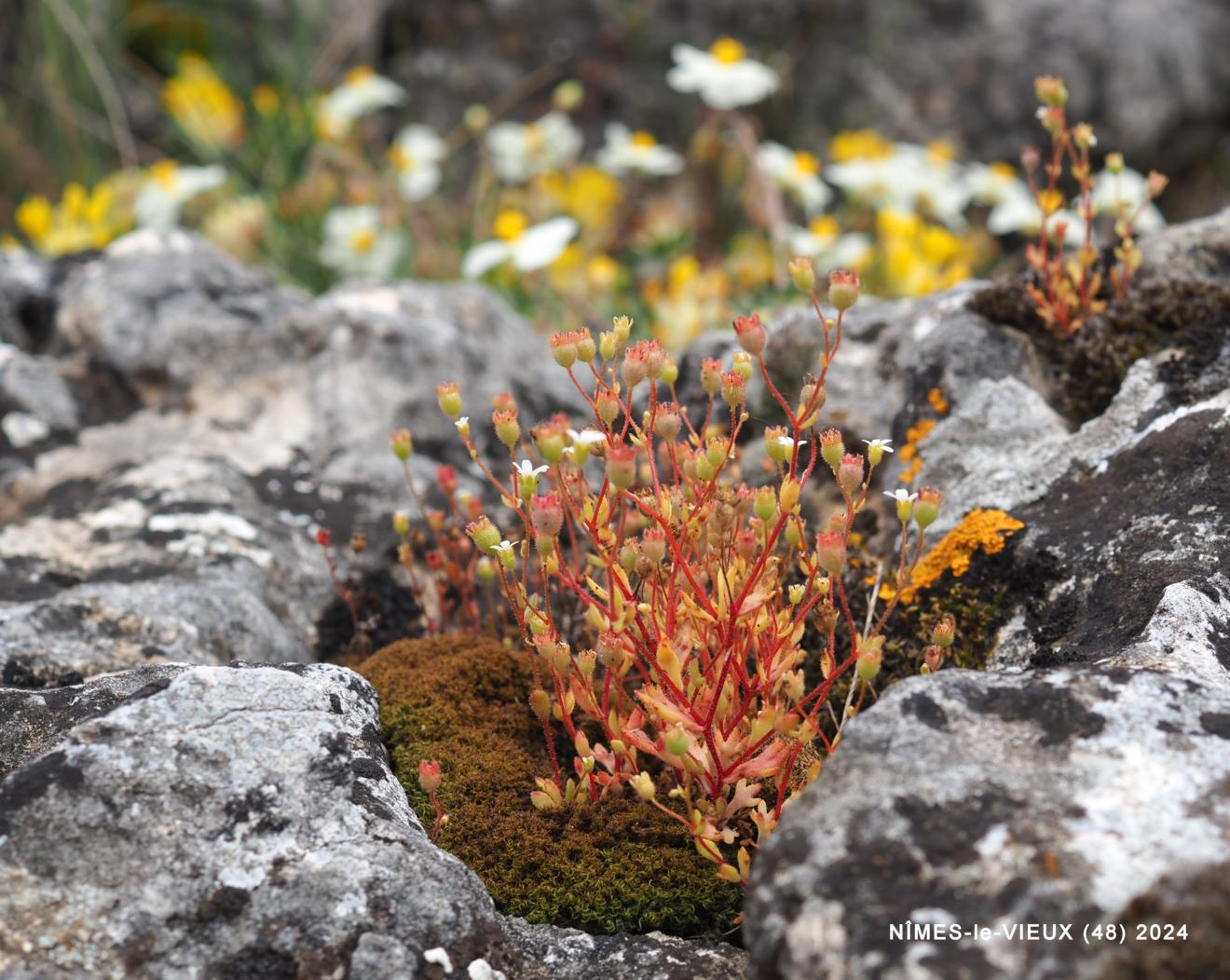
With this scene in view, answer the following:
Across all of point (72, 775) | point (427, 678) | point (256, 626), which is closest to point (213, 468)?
point (256, 626)

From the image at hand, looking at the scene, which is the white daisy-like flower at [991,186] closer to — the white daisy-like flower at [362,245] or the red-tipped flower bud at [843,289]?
the white daisy-like flower at [362,245]

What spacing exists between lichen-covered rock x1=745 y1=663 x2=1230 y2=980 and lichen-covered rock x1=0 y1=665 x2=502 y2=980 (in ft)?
2.10

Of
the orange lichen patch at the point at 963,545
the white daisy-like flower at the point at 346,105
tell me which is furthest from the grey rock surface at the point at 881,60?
the orange lichen patch at the point at 963,545

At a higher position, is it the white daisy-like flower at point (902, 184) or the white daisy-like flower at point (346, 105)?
the white daisy-like flower at point (346, 105)

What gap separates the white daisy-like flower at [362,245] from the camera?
19.8ft

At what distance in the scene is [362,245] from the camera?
5.95 m

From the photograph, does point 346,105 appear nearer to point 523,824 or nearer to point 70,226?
point 70,226

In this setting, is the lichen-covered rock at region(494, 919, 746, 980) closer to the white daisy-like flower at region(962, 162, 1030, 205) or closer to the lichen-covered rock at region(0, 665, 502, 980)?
the lichen-covered rock at region(0, 665, 502, 980)

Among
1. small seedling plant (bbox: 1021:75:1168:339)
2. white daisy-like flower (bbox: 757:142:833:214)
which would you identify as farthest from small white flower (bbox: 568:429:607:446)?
white daisy-like flower (bbox: 757:142:833:214)

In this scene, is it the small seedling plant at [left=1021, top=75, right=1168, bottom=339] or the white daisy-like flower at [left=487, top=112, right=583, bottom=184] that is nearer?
the small seedling plant at [left=1021, top=75, right=1168, bottom=339]

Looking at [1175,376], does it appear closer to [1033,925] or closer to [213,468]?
[1033,925]

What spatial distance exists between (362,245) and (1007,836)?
16.2 feet

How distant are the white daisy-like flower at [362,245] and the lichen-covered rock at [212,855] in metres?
4.12

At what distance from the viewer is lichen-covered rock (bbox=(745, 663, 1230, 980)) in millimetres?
1578
